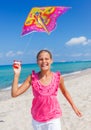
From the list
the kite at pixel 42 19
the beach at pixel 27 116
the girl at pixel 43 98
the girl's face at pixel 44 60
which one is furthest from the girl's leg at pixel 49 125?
the beach at pixel 27 116

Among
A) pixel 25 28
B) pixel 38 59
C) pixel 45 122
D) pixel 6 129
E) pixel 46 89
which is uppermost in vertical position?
pixel 25 28

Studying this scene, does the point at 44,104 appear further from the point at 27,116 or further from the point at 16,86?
the point at 27,116

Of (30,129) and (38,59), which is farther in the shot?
(30,129)

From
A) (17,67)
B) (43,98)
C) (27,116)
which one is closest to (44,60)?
(17,67)

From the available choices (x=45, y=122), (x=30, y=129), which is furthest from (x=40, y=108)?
(x=30, y=129)

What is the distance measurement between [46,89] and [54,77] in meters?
0.26

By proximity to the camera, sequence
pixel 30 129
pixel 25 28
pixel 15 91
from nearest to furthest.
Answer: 1. pixel 15 91
2. pixel 25 28
3. pixel 30 129

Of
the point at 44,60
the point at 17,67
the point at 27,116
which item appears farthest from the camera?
the point at 27,116

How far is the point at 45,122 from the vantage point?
14.7ft

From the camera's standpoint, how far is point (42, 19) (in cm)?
564

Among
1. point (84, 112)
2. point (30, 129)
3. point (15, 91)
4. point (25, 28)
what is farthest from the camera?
point (84, 112)

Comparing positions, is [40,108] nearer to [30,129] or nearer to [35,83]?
[35,83]

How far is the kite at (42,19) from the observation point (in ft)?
17.9

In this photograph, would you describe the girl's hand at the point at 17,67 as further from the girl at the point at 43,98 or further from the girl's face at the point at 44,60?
the girl's face at the point at 44,60
